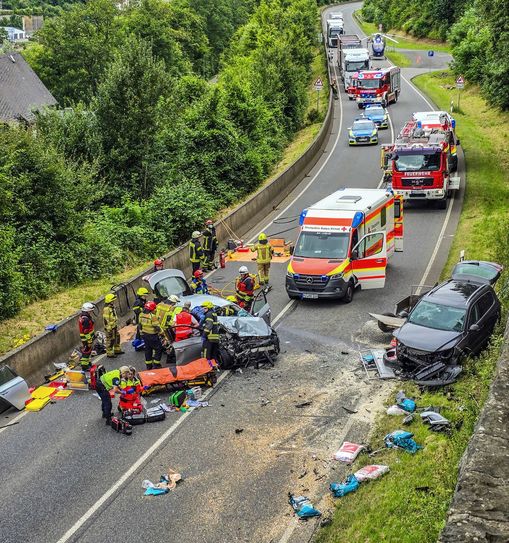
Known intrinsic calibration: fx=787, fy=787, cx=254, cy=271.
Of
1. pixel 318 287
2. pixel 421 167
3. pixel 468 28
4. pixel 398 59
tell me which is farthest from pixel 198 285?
pixel 398 59

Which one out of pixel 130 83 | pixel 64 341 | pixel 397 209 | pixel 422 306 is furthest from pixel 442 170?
pixel 64 341

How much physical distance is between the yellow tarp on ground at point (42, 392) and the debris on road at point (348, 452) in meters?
6.75

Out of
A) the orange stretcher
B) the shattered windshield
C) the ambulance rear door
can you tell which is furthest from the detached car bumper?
the orange stretcher

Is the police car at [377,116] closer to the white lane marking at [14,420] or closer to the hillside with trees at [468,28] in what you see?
the hillside with trees at [468,28]

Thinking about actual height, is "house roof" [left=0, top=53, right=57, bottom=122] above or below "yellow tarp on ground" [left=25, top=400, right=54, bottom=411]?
above

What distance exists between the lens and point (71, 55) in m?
73.1

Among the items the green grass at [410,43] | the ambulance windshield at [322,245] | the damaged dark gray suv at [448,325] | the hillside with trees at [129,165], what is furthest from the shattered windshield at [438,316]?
the green grass at [410,43]

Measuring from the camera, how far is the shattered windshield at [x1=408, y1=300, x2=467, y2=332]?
55.2ft

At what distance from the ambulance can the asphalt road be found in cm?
151

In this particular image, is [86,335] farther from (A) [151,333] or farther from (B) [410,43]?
(B) [410,43]

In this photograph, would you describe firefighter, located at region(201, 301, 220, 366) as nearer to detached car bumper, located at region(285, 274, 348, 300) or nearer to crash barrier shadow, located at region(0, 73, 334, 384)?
crash barrier shadow, located at region(0, 73, 334, 384)

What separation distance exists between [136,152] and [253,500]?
77.1 feet

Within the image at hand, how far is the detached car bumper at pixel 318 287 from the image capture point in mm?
21562

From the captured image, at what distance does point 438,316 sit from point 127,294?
889cm
